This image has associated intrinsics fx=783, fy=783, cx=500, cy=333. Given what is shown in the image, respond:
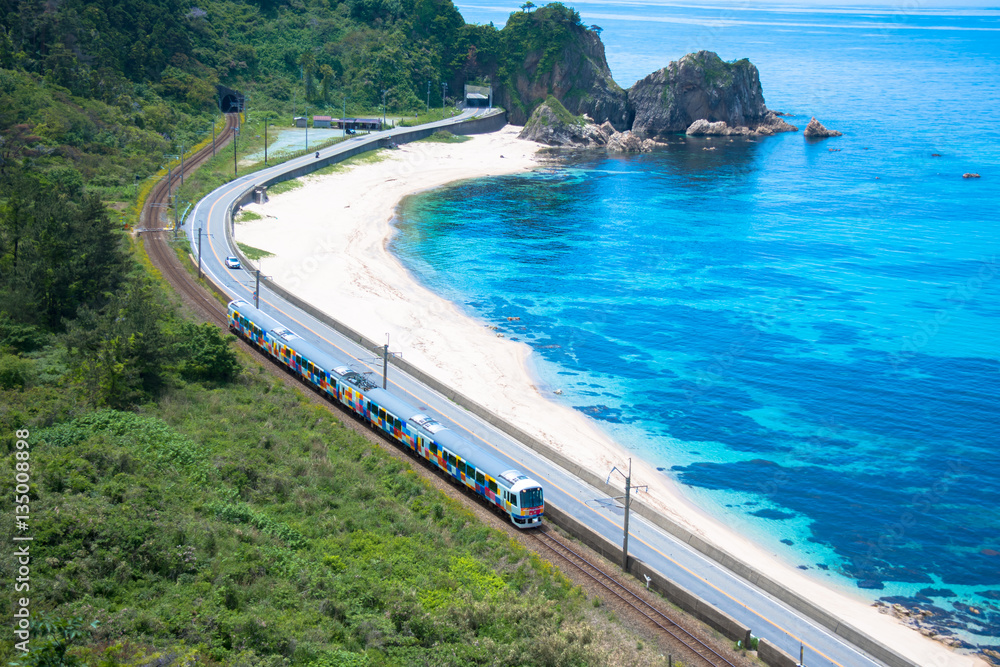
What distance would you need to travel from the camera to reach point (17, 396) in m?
39.5

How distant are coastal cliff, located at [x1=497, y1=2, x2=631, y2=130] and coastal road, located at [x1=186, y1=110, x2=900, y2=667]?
129m

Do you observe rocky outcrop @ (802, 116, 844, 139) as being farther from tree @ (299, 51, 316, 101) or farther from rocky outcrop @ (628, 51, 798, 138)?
tree @ (299, 51, 316, 101)

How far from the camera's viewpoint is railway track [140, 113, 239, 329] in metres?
66.4

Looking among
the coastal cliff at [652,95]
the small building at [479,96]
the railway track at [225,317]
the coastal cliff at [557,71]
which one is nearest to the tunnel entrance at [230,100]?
the railway track at [225,317]

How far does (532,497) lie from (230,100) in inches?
5781

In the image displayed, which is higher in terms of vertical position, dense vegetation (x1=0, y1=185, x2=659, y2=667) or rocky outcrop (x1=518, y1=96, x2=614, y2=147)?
rocky outcrop (x1=518, y1=96, x2=614, y2=147)

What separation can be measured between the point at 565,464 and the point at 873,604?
17.0m

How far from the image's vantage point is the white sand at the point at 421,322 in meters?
40.9

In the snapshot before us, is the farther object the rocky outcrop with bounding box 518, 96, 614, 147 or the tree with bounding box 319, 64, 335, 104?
the tree with bounding box 319, 64, 335, 104

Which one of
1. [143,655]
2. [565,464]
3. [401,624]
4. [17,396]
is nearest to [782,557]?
[565,464]

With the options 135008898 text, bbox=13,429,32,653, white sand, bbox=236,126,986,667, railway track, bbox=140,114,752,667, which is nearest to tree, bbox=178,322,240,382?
railway track, bbox=140,114,752,667

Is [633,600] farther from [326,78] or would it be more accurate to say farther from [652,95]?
[652,95]

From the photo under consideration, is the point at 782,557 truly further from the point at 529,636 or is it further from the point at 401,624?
the point at 401,624

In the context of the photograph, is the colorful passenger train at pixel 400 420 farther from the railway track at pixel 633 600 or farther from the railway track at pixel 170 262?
the railway track at pixel 170 262
